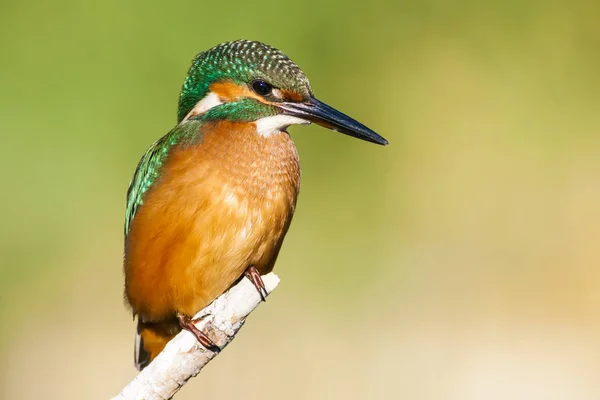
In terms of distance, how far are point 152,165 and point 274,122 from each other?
40 centimetres

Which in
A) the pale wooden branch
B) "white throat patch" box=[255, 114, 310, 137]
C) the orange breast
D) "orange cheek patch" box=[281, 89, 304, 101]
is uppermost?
"orange cheek patch" box=[281, 89, 304, 101]

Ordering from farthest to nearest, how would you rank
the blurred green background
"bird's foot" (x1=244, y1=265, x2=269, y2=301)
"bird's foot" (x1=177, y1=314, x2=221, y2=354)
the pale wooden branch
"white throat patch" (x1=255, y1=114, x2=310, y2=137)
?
the blurred green background, "white throat patch" (x1=255, y1=114, x2=310, y2=137), "bird's foot" (x1=244, y1=265, x2=269, y2=301), "bird's foot" (x1=177, y1=314, x2=221, y2=354), the pale wooden branch

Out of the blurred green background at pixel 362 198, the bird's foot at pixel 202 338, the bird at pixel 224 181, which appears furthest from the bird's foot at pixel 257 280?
the blurred green background at pixel 362 198

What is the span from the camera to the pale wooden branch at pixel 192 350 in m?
2.29

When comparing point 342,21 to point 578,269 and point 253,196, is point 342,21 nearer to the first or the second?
point 578,269

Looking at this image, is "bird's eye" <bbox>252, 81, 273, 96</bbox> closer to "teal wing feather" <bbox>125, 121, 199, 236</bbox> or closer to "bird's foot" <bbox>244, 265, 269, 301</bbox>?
"teal wing feather" <bbox>125, 121, 199, 236</bbox>

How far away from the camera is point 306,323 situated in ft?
13.9

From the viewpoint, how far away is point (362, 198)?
4703 millimetres

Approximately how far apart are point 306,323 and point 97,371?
38.5 inches

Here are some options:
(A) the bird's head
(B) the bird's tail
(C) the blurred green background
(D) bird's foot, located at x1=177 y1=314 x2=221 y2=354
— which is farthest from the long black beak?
(C) the blurred green background

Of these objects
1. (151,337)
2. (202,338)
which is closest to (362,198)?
(151,337)

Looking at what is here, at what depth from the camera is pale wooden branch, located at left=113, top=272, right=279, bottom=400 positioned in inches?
90.3

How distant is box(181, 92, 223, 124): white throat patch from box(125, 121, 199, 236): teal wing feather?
75 millimetres

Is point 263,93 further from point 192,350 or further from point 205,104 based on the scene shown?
point 192,350
